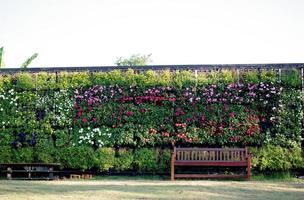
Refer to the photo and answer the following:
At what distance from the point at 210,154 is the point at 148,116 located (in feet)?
8.12

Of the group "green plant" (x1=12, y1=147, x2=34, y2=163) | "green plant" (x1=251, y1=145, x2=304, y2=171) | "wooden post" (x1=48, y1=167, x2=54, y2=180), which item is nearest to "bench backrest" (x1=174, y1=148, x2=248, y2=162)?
"green plant" (x1=251, y1=145, x2=304, y2=171)

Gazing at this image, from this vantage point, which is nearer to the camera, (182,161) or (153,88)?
(182,161)

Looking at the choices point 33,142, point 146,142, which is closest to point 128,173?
point 146,142

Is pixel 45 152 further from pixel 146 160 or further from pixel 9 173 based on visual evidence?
pixel 146 160

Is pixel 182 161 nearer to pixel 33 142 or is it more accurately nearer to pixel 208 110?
pixel 208 110

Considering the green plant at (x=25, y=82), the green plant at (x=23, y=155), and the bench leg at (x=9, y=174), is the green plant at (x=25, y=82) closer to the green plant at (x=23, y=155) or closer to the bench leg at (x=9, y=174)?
the green plant at (x=23, y=155)

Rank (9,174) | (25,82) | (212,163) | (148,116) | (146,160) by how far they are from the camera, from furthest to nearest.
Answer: (25,82) < (148,116) < (146,160) < (9,174) < (212,163)

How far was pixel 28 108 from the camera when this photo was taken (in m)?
15.2

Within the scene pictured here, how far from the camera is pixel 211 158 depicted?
14.0 m

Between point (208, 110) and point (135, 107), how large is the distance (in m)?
2.52

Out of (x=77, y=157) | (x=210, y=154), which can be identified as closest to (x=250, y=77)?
(x=210, y=154)

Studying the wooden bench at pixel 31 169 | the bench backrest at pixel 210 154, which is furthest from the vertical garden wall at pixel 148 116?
the wooden bench at pixel 31 169

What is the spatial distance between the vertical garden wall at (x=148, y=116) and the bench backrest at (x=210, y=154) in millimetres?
383

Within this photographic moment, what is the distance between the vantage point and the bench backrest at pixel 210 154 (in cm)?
1396
